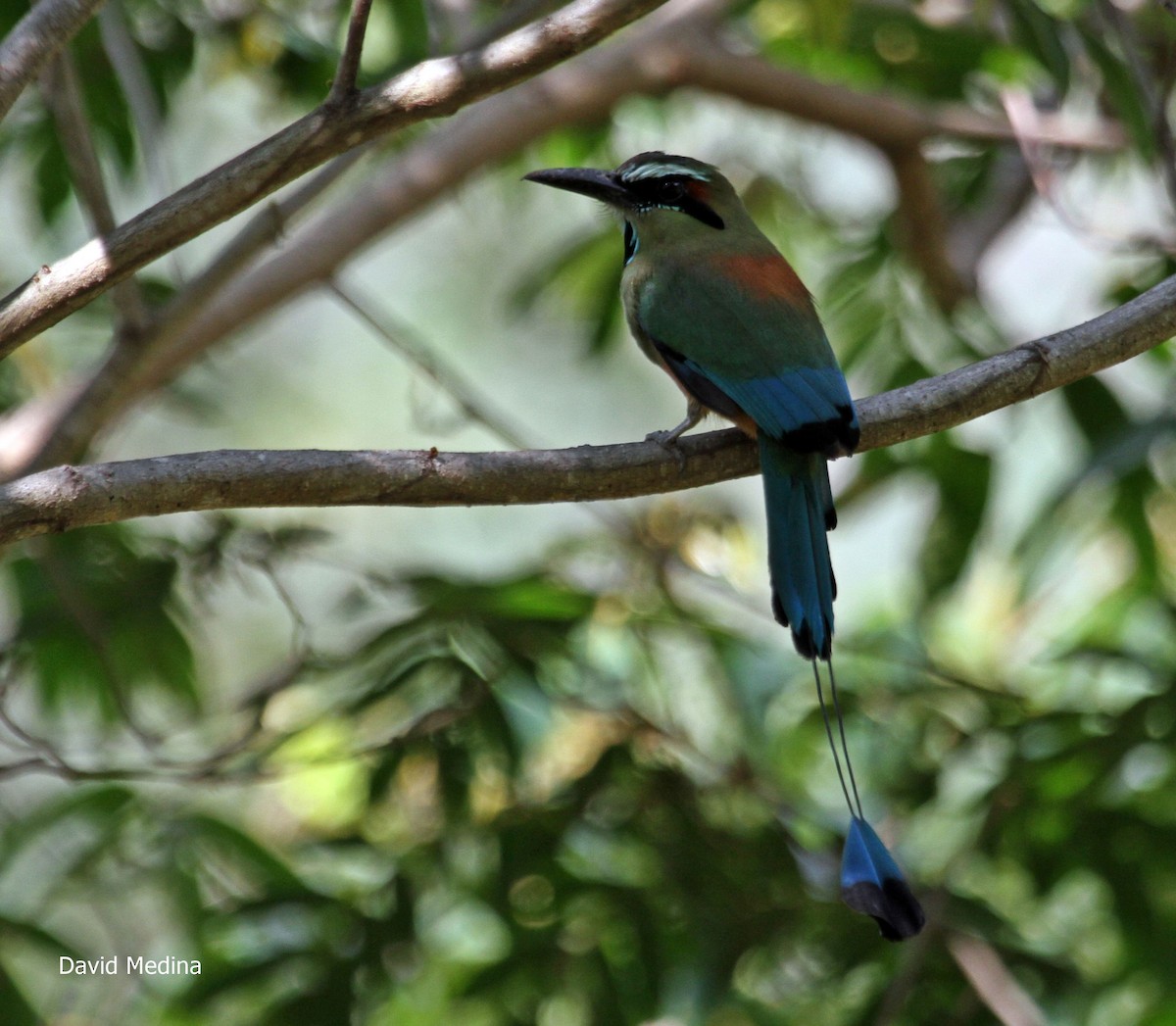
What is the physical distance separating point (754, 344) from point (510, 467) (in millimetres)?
907

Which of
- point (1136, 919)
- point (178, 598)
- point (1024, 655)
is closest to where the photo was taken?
point (1136, 919)

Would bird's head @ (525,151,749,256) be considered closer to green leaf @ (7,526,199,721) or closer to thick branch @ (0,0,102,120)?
green leaf @ (7,526,199,721)

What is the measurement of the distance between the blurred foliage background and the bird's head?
15.9 inches

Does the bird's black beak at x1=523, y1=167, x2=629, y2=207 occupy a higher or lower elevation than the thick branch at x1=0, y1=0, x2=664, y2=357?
higher

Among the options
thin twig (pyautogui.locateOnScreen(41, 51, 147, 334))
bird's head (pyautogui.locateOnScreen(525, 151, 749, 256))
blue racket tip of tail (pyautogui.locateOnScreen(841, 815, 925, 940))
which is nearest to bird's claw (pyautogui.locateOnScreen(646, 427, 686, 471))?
blue racket tip of tail (pyautogui.locateOnScreen(841, 815, 925, 940))

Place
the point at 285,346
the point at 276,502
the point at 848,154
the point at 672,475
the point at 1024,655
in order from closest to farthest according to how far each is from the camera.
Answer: the point at 276,502 < the point at 672,475 < the point at 1024,655 < the point at 848,154 < the point at 285,346

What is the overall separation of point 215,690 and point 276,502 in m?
3.35

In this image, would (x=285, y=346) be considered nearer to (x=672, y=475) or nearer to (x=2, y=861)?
(x=2, y=861)

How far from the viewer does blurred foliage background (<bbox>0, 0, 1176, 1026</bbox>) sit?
3.07 metres

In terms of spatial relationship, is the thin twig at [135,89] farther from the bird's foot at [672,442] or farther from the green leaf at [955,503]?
the green leaf at [955,503]

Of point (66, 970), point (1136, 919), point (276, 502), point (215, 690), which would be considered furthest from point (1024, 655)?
point (276, 502)

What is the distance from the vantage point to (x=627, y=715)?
3363 millimetres

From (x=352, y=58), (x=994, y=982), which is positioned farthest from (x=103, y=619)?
(x=994, y=982)

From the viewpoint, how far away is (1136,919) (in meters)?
3.02
